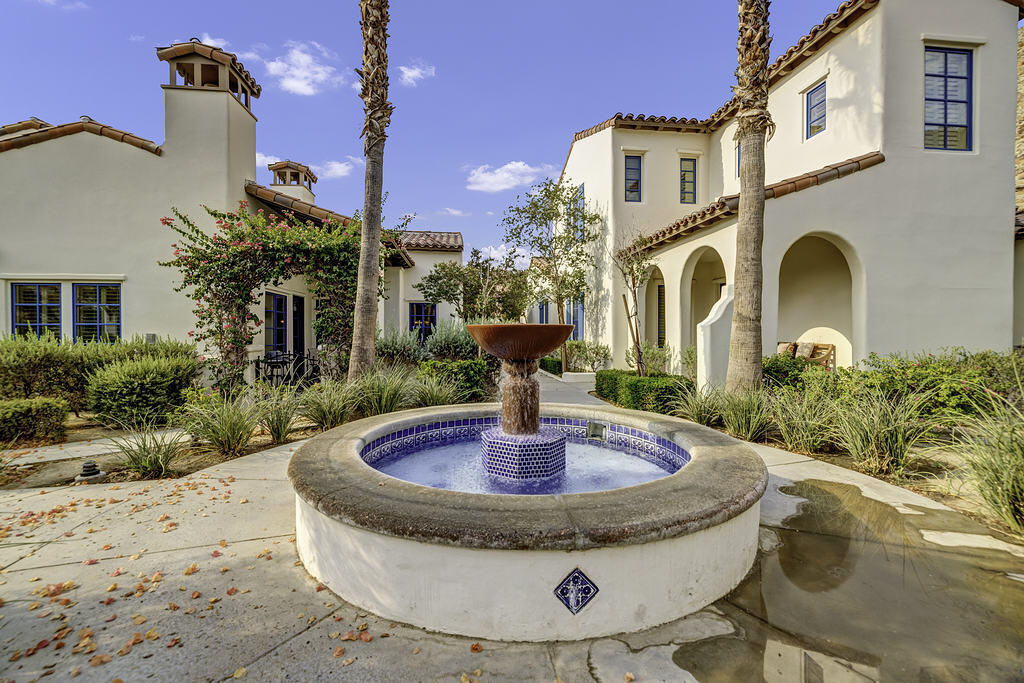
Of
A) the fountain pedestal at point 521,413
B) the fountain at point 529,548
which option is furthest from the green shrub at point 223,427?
the fountain pedestal at point 521,413

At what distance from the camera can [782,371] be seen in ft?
27.5

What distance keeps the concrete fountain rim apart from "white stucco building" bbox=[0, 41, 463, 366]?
876 cm

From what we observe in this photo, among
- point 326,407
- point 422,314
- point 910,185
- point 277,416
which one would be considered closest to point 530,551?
point 277,416

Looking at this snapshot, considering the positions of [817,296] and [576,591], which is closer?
[576,591]

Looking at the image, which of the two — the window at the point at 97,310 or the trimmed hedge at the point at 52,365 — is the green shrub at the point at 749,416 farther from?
the window at the point at 97,310

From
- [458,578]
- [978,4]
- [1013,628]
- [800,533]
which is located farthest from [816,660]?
[978,4]

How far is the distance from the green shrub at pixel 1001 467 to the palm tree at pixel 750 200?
11.1 feet

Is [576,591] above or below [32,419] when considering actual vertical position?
below

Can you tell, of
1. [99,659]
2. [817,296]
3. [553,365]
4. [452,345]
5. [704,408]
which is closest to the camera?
[99,659]

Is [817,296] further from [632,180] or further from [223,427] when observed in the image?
[223,427]

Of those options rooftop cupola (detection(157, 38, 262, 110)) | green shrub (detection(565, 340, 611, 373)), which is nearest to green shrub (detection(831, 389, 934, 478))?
green shrub (detection(565, 340, 611, 373))

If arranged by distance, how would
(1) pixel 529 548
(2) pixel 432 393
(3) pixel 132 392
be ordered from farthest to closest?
(2) pixel 432 393 → (3) pixel 132 392 → (1) pixel 529 548

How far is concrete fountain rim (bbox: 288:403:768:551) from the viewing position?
2.45 m

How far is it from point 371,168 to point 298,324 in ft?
21.9
